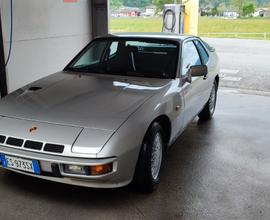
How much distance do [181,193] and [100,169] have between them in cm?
94

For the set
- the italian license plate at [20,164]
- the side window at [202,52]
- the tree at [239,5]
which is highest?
the tree at [239,5]

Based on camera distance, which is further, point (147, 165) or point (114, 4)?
point (114, 4)

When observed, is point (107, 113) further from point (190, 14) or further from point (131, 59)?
point (190, 14)

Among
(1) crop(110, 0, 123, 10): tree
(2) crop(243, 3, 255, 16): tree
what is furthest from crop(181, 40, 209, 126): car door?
(2) crop(243, 3, 255, 16): tree

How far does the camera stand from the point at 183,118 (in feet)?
12.1

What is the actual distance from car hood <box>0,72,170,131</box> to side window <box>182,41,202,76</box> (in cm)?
48

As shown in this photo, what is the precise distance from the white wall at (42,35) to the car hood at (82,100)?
1895mm

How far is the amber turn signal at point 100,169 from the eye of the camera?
8.16 feet

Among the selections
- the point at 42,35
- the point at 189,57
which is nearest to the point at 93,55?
the point at 189,57

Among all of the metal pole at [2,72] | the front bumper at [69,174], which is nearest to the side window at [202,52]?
the front bumper at [69,174]

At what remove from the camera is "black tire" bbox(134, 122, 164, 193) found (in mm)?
2821

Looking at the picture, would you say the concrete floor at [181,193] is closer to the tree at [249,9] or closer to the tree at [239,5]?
the tree at [249,9]

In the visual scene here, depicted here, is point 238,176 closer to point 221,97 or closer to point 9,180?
point 9,180

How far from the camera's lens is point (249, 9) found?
3775 centimetres
